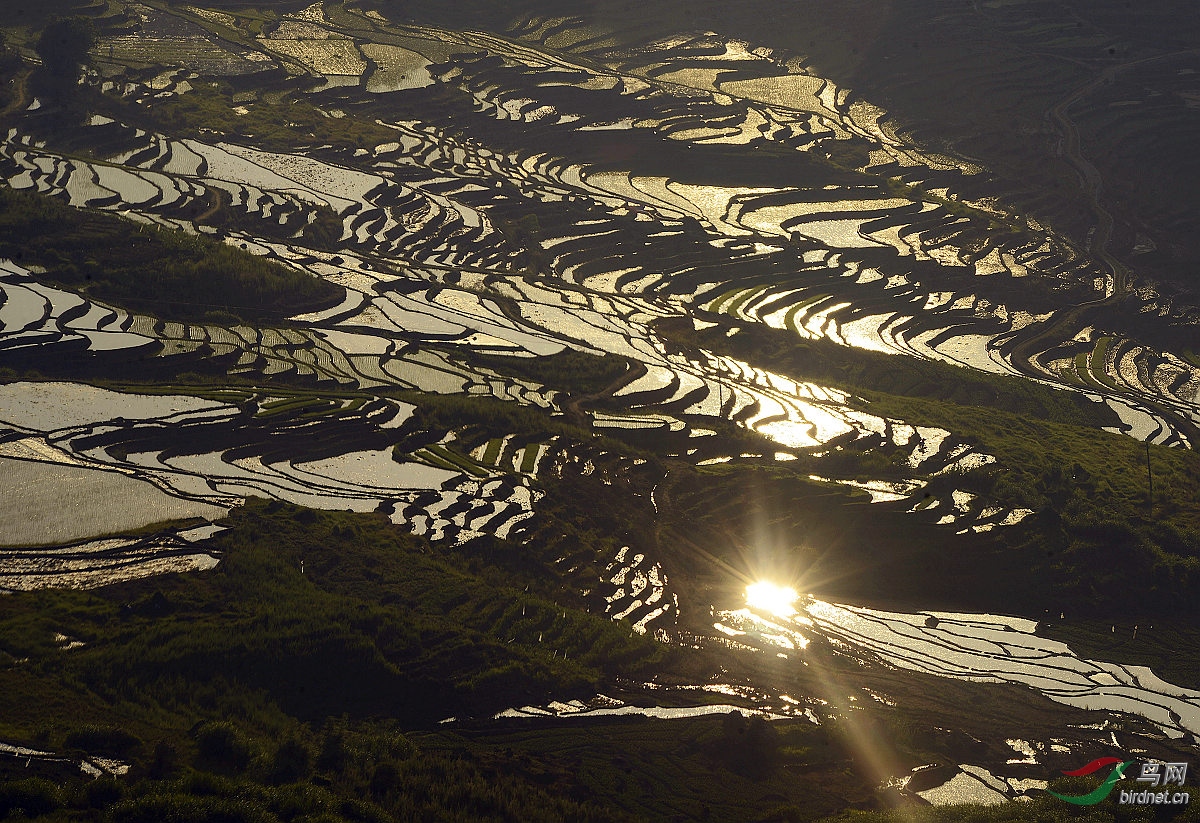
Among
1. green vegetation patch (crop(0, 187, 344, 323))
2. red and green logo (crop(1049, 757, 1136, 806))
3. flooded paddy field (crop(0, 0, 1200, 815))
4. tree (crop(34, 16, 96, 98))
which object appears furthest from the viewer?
tree (crop(34, 16, 96, 98))

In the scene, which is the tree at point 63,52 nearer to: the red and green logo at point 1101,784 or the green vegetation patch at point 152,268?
the green vegetation patch at point 152,268

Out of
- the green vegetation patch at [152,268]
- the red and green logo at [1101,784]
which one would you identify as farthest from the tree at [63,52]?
the red and green logo at [1101,784]

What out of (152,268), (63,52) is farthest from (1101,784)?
(63,52)

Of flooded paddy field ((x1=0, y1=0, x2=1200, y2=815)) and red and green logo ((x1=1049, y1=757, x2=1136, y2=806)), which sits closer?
red and green logo ((x1=1049, y1=757, x2=1136, y2=806))

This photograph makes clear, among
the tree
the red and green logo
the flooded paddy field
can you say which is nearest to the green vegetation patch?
the flooded paddy field

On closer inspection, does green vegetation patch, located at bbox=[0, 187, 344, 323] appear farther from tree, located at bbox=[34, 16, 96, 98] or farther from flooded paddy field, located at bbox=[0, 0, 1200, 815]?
tree, located at bbox=[34, 16, 96, 98]

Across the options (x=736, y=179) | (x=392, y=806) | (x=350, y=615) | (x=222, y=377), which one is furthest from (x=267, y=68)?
(x=392, y=806)

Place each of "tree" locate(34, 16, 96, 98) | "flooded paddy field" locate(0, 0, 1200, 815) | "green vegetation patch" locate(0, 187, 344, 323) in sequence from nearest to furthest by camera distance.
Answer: "flooded paddy field" locate(0, 0, 1200, 815), "green vegetation patch" locate(0, 187, 344, 323), "tree" locate(34, 16, 96, 98)
